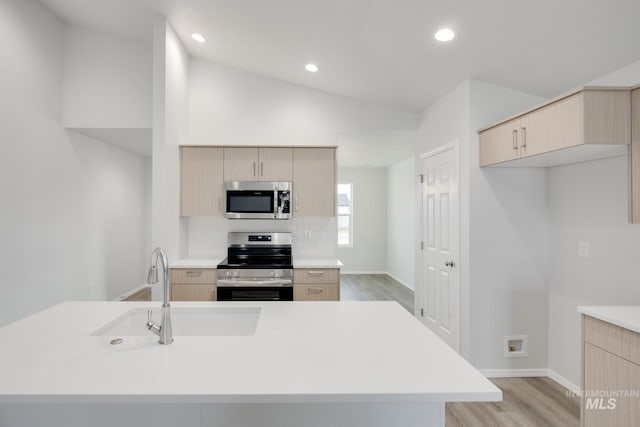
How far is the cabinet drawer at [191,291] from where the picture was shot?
11.1 ft

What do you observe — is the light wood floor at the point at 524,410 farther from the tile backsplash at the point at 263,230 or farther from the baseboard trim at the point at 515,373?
the tile backsplash at the point at 263,230

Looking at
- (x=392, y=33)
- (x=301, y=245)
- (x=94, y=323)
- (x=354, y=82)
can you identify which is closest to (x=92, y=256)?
(x=301, y=245)

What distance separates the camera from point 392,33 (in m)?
2.65

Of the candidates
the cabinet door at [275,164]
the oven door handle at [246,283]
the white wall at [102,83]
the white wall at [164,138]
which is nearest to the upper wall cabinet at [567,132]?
the cabinet door at [275,164]

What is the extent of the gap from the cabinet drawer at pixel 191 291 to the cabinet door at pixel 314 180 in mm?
1162

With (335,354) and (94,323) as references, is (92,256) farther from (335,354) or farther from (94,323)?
(335,354)

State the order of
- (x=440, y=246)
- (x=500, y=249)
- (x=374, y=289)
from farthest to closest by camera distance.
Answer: (x=374, y=289)
(x=440, y=246)
(x=500, y=249)

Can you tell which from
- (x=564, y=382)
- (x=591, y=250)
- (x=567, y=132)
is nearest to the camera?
(x=567, y=132)

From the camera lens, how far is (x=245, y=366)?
1171 millimetres

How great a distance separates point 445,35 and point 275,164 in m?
2.01

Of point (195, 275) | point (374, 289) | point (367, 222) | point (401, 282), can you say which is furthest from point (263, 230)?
point (367, 222)
